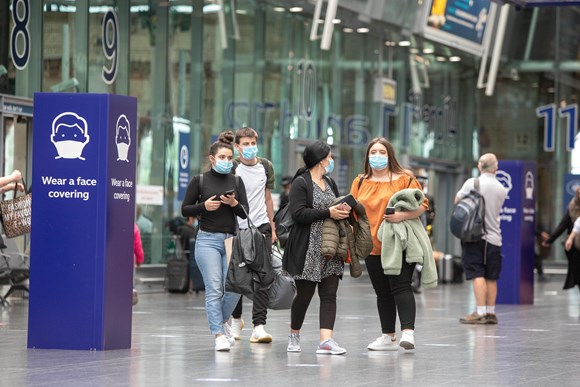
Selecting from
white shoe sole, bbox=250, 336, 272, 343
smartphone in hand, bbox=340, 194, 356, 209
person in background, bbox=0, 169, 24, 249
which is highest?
person in background, bbox=0, 169, 24, 249

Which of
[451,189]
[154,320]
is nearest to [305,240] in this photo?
[154,320]

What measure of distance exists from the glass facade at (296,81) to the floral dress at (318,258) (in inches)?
380

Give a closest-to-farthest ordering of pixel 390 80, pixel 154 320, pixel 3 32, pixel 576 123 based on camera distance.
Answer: pixel 154 320, pixel 3 32, pixel 390 80, pixel 576 123

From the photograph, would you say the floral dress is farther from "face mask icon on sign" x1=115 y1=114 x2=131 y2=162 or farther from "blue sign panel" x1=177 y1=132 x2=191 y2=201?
"blue sign panel" x1=177 y1=132 x2=191 y2=201

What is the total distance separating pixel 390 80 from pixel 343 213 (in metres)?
21.9

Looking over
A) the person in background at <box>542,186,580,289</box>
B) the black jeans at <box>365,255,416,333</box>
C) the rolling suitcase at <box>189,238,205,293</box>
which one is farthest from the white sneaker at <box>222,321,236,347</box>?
the rolling suitcase at <box>189,238,205,293</box>

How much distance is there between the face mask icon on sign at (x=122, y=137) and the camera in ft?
34.2

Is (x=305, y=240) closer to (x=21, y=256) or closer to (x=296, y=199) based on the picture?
(x=296, y=199)

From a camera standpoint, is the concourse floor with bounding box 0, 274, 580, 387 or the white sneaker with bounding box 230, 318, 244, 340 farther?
the white sneaker with bounding box 230, 318, 244, 340

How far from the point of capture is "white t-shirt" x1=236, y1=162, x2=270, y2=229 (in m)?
11.6

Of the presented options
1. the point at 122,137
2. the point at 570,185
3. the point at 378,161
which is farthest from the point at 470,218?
the point at 570,185

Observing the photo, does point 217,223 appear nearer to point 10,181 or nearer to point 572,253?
point 10,181

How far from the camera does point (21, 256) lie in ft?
57.2

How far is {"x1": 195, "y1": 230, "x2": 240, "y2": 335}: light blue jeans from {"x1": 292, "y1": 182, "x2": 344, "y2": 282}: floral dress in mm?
617
